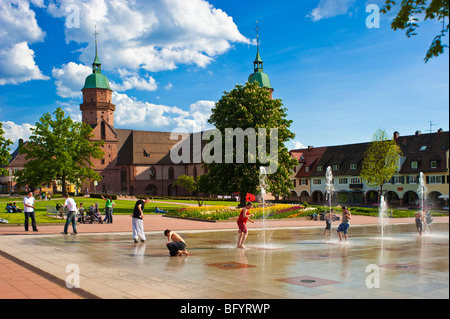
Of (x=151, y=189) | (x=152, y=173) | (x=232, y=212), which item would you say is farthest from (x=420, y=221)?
(x=152, y=173)

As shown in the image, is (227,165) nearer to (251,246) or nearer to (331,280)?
(251,246)

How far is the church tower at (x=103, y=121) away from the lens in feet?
328

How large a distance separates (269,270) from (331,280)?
6.19ft

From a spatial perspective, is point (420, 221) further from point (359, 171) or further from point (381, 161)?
point (359, 171)

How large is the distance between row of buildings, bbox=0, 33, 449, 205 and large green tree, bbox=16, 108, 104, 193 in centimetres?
2922

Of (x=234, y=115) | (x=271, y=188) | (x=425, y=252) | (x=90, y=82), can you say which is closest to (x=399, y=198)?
(x=271, y=188)

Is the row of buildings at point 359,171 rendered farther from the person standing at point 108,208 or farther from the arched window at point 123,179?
Result: the person standing at point 108,208

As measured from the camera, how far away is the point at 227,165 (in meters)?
41.0

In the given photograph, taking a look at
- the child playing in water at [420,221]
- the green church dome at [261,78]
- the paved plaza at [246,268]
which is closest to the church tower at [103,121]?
the green church dome at [261,78]

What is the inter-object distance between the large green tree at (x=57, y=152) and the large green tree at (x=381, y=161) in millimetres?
39351

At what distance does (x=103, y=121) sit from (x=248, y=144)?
68.4m

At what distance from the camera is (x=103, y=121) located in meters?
102

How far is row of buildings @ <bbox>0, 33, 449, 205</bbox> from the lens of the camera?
67812mm

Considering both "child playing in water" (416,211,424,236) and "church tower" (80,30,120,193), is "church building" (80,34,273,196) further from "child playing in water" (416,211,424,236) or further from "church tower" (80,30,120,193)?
"child playing in water" (416,211,424,236)
